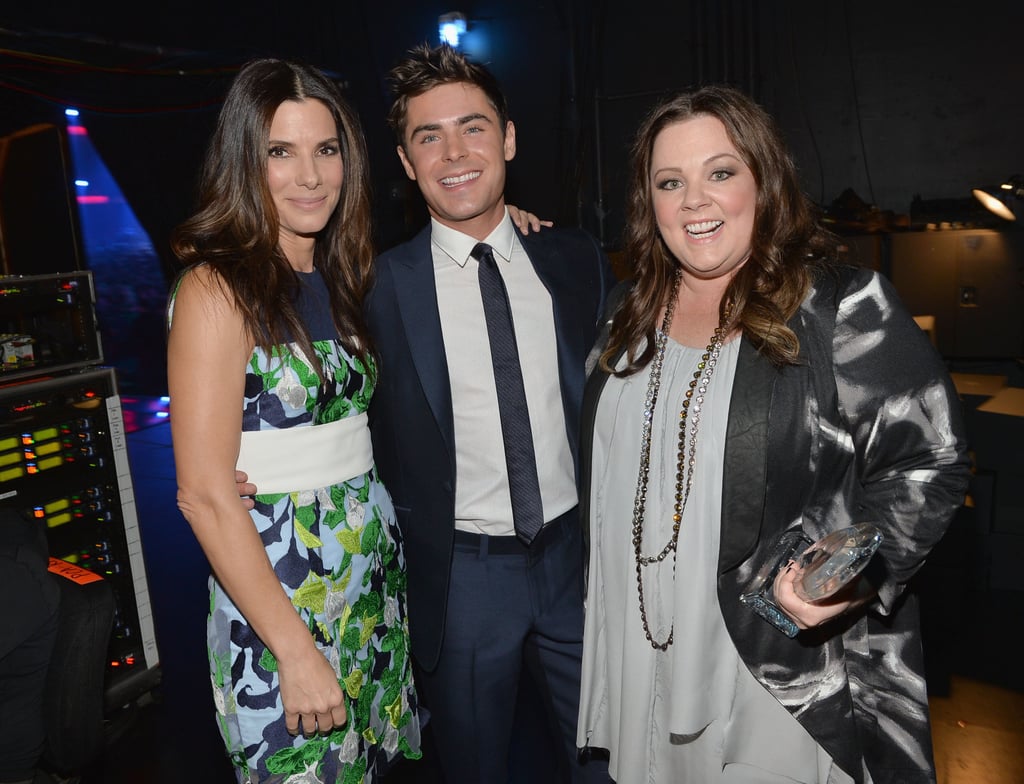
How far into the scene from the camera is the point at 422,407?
1812mm

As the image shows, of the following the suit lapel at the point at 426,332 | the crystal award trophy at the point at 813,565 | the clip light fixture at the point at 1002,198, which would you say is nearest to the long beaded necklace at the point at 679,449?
the crystal award trophy at the point at 813,565

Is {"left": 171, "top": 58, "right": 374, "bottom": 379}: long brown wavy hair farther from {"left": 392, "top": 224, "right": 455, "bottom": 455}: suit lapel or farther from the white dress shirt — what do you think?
the white dress shirt

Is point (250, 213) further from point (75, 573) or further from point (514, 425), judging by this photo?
point (75, 573)

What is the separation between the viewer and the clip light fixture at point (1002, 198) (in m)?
4.41

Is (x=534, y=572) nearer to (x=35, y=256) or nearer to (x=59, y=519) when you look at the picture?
(x=59, y=519)

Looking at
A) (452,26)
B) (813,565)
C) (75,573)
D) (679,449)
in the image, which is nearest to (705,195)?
(679,449)

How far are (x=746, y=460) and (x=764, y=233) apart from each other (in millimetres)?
452

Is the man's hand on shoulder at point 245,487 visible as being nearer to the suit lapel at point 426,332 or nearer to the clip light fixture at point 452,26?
the suit lapel at point 426,332

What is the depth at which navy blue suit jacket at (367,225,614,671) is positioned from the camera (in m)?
1.80

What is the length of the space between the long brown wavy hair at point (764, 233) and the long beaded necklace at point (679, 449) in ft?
0.17

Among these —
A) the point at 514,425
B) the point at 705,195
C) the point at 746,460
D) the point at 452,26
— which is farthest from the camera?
the point at 452,26

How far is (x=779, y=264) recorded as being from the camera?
1.47 metres

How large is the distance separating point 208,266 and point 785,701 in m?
1.30

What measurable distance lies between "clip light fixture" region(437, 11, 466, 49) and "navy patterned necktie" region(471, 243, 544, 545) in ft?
19.2
